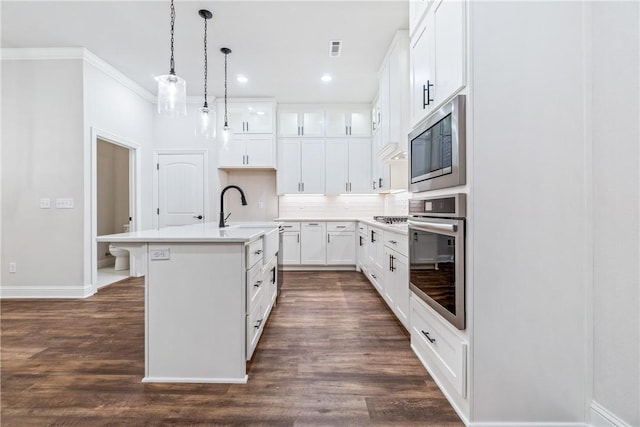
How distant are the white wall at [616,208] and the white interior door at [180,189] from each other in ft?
16.6

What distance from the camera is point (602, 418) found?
1.38 meters

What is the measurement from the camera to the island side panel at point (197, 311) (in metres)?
1.85

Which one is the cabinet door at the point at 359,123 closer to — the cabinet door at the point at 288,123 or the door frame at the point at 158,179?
the cabinet door at the point at 288,123

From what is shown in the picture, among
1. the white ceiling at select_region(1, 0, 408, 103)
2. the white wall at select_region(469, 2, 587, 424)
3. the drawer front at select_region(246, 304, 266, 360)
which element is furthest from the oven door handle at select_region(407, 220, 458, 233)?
the white ceiling at select_region(1, 0, 408, 103)

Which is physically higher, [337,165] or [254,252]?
[337,165]

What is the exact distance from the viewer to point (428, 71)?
6.21 ft

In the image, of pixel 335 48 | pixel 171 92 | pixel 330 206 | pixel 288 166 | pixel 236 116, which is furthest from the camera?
pixel 330 206

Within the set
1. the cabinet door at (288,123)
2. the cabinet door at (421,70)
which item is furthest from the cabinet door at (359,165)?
the cabinet door at (421,70)

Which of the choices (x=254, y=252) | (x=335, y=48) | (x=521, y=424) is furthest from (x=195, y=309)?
(x=335, y=48)

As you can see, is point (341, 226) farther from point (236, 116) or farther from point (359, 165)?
point (236, 116)

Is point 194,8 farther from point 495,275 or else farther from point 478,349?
point 478,349

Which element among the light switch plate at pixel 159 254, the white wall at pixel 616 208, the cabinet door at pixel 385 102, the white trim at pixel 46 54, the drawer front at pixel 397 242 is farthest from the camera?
the cabinet door at pixel 385 102

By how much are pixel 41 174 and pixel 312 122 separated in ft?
12.7

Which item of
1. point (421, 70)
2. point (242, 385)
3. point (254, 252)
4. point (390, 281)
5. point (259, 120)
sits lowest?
point (242, 385)
